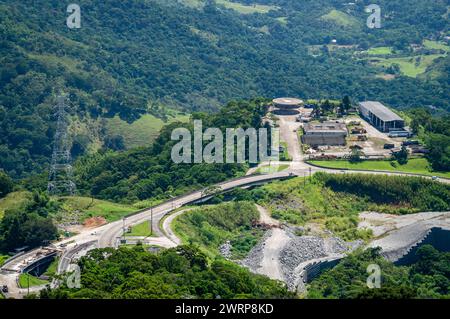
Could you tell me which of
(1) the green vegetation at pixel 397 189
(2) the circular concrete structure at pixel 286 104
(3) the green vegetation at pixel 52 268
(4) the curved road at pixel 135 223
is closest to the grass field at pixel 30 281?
(4) the curved road at pixel 135 223

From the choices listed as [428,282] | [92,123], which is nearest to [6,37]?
[92,123]

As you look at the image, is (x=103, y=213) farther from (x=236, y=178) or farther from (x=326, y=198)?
(x=326, y=198)

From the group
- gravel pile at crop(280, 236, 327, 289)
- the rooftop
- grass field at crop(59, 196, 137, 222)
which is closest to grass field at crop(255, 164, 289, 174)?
gravel pile at crop(280, 236, 327, 289)

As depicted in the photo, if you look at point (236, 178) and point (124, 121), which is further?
point (124, 121)

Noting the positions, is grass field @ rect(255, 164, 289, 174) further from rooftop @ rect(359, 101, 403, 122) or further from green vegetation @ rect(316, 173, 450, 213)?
rooftop @ rect(359, 101, 403, 122)

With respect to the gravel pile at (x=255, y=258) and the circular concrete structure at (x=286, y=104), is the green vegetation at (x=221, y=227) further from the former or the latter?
the circular concrete structure at (x=286, y=104)
